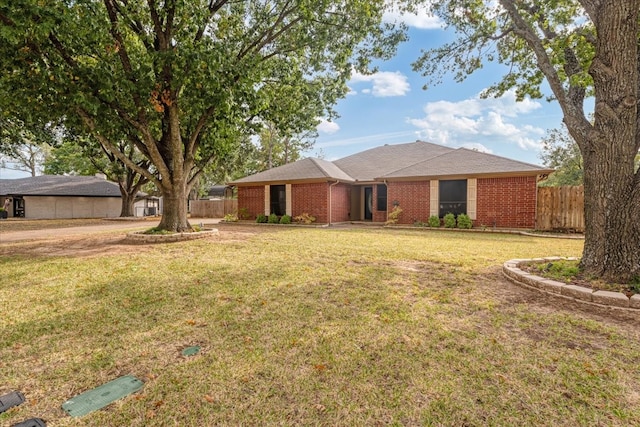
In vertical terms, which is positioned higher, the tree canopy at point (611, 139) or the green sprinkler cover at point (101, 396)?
the tree canopy at point (611, 139)

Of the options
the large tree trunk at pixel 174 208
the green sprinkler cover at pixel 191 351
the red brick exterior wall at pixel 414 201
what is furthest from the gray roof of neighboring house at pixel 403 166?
the green sprinkler cover at pixel 191 351

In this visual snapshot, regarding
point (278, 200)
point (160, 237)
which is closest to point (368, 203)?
point (278, 200)

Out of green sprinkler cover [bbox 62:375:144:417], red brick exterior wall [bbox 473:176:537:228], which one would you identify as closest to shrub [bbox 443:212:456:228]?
red brick exterior wall [bbox 473:176:537:228]

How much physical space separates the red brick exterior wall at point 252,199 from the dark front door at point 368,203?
19.5ft

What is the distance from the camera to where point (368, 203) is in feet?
59.0

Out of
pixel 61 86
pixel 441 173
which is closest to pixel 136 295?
pixel 61 86

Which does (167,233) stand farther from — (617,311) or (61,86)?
(617,311)

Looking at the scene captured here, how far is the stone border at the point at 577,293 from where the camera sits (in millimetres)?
3721

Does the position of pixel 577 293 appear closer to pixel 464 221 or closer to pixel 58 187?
pixel 464 221

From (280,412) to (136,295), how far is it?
3155mm

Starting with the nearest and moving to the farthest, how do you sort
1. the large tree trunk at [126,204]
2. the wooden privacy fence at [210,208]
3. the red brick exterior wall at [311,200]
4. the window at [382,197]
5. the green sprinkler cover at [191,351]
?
the green sprinkler cover at [191,351], the red brick exterior wall at [311,200], the window at [382,197], the large tree trunk at [126,204], the wooden privacy fence at [210,208]

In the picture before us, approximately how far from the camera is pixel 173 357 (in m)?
2.61

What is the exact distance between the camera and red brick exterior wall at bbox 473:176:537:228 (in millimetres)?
12441

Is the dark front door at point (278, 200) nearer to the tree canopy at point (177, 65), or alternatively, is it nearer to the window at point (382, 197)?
the window at point (382, 197)
